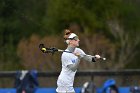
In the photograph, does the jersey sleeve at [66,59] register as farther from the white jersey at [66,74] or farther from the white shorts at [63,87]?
the white shorts at [63,87]

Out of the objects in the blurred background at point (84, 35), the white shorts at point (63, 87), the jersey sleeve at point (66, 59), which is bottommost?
the white shorts at point (63, 87)

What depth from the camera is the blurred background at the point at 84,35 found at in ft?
71.8

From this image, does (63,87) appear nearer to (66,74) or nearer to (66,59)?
(66,74)

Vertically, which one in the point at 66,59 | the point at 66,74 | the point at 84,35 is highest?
the point at 84,35

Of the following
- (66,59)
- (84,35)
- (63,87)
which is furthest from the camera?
(84,35)

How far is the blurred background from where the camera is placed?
21875 millimetres

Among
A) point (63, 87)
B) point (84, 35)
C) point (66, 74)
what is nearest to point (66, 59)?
point (66, 74)

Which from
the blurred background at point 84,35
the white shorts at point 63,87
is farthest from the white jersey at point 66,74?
the blurred background at point 84,35

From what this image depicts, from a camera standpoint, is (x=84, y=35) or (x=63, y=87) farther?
(x=84, y=35)

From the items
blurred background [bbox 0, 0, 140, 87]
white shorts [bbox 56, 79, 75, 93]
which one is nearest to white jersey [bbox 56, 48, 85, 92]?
white shorts [bbox 56, 79, 75, 93]

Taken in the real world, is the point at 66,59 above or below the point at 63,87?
above

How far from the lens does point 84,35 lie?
23828 millimetres

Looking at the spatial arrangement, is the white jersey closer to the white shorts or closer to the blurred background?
the white shorts

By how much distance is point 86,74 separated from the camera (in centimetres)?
1512
